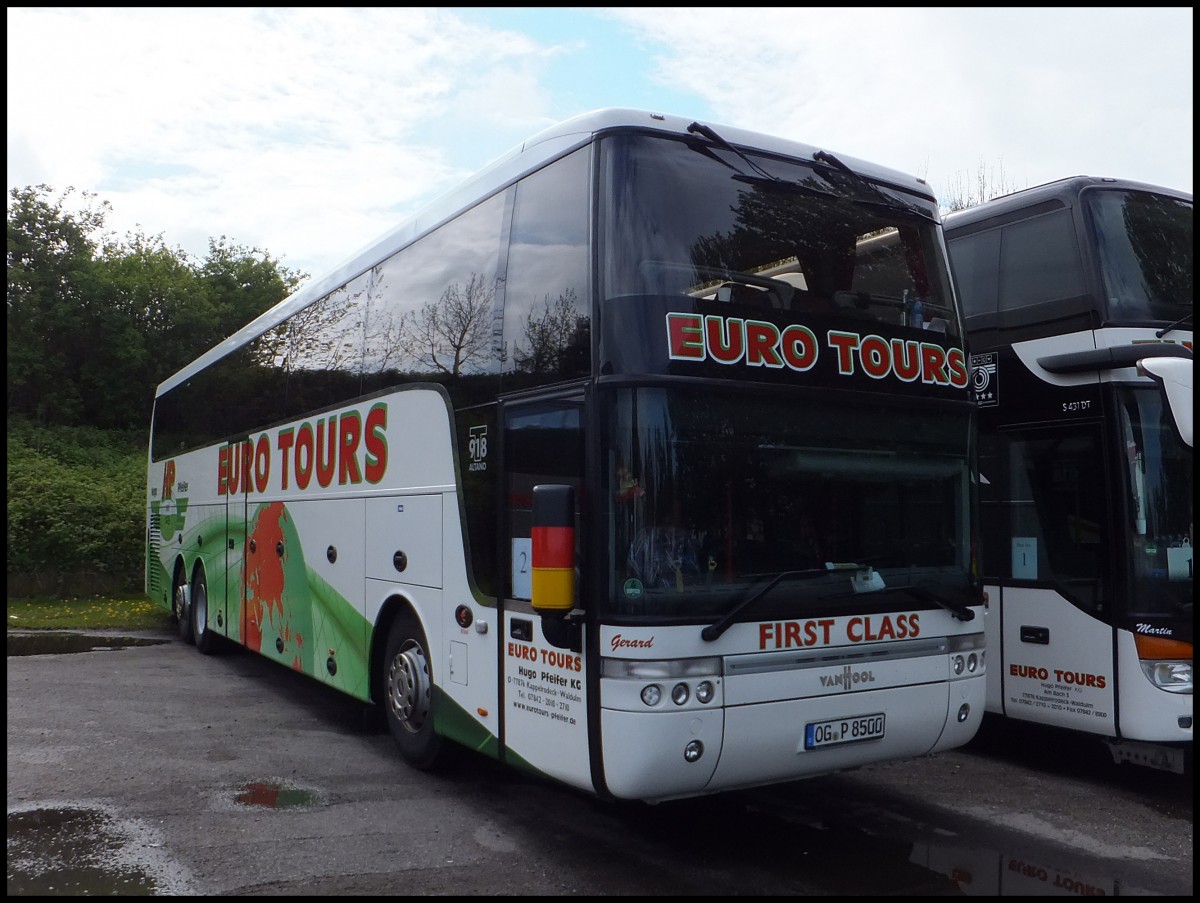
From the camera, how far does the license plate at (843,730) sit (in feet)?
17.8

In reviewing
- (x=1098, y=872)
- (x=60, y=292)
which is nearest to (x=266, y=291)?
(x=60, y=292)

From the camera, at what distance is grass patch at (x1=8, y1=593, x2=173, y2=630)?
54.6 feet

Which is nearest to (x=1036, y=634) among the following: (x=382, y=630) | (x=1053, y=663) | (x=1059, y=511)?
(x=1053, y=663)

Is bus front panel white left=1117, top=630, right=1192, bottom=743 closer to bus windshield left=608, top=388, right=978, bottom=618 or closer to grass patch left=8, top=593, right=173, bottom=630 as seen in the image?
bus windshield left=608, top=388, right=978, bottom=618

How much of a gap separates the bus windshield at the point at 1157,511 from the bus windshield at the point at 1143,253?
0.72 m

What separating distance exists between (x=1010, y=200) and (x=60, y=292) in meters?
37.3

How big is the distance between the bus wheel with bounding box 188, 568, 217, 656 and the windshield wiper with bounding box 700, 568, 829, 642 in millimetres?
9762

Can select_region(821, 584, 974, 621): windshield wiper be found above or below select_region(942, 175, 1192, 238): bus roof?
below

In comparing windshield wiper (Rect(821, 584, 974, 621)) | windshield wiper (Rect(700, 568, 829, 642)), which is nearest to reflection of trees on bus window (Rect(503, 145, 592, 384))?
windshield wiper (Rect(700, 568, 829, 642))

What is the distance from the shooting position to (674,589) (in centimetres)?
511

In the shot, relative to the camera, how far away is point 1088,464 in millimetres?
7207

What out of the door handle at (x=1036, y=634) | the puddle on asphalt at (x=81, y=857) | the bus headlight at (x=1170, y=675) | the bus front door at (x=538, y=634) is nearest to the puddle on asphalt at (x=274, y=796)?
the puddle on asphalt at (x=81, y=857)

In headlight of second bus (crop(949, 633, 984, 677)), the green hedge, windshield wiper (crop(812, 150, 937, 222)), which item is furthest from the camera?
the green hedge

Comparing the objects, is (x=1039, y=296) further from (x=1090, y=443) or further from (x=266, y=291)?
(x=266, y=291)
